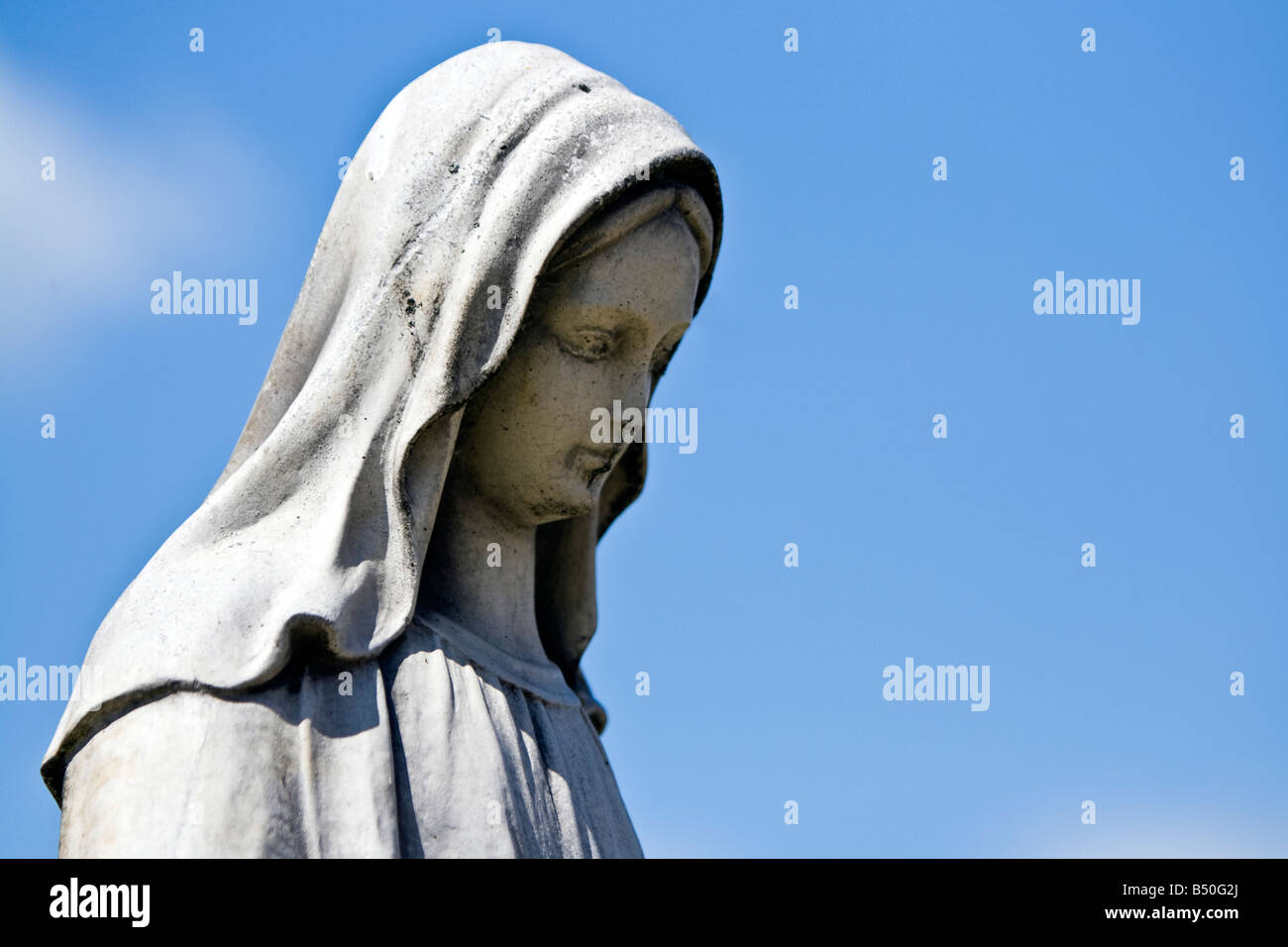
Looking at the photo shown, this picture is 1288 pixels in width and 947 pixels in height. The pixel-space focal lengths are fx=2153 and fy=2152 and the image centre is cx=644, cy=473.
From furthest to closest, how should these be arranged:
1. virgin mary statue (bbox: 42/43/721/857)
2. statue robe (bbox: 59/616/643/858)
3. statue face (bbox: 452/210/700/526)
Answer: statue face (bbox: 452/210/700/526)
virgin mary statue (bbox: 42/43/721/857)
statue robe (bbox: 59/616/643/858)

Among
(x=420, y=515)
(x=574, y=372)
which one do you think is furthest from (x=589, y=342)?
(x=420, y=515)

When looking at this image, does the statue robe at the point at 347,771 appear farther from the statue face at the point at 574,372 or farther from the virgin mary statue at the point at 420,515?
the statue face at the point at 574,372

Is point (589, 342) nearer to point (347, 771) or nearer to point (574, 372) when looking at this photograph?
point (574, 372)

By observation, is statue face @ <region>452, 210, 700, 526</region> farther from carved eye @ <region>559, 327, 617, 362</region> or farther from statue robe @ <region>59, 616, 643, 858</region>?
statue robe @ <region>59, 616, 643, 858</region>

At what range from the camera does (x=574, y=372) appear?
305 inches

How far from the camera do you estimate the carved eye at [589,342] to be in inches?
304

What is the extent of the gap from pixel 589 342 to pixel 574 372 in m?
0.12

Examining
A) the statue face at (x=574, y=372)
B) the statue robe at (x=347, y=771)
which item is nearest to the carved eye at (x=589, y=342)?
the statue face at (x=574, y=372)

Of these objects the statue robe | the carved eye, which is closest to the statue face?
the carved eye

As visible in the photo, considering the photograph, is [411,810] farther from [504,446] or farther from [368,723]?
[504,446]

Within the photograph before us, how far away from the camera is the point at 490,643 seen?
7.84m

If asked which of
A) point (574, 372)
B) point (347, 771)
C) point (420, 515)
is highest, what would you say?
point (574, 372)

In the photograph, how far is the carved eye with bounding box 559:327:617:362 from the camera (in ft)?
25.3
